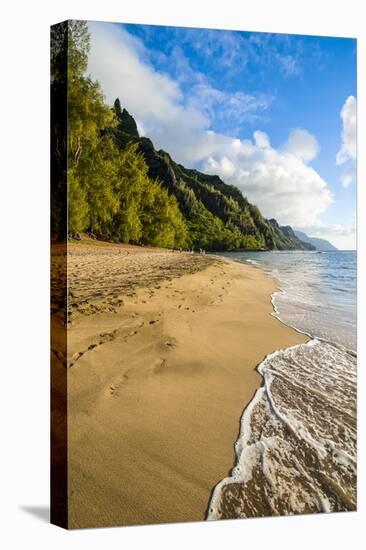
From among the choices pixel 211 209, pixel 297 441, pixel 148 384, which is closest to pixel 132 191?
pixel 211 209

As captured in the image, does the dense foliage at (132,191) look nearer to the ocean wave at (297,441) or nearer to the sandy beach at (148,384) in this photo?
the sandy beach at (148,384)

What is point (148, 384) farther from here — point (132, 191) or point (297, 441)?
point (132, 191)

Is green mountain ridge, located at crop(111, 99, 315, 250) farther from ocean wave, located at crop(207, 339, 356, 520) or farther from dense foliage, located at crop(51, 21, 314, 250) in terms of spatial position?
ocean wave, located at crop(207, 339, 356, 520)

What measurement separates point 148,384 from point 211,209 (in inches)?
57.4

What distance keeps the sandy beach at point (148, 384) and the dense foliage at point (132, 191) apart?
0.68 ft

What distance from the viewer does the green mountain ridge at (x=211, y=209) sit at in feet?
14.0

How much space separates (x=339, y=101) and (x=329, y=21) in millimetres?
613

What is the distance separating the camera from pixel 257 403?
13.6ft

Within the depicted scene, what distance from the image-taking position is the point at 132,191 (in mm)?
4297

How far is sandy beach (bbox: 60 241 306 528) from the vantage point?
12.2ft

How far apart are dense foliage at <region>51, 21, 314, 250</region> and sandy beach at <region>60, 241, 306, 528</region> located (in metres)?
0.21

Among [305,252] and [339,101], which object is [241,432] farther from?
[339,101]

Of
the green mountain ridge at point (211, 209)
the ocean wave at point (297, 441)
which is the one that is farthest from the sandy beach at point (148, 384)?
the green mountain ridge at point (211, 209)

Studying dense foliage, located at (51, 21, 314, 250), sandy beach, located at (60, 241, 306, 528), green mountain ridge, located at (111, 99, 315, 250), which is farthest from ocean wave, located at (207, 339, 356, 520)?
dense foliage, located at (51, 21, 314, 250)
